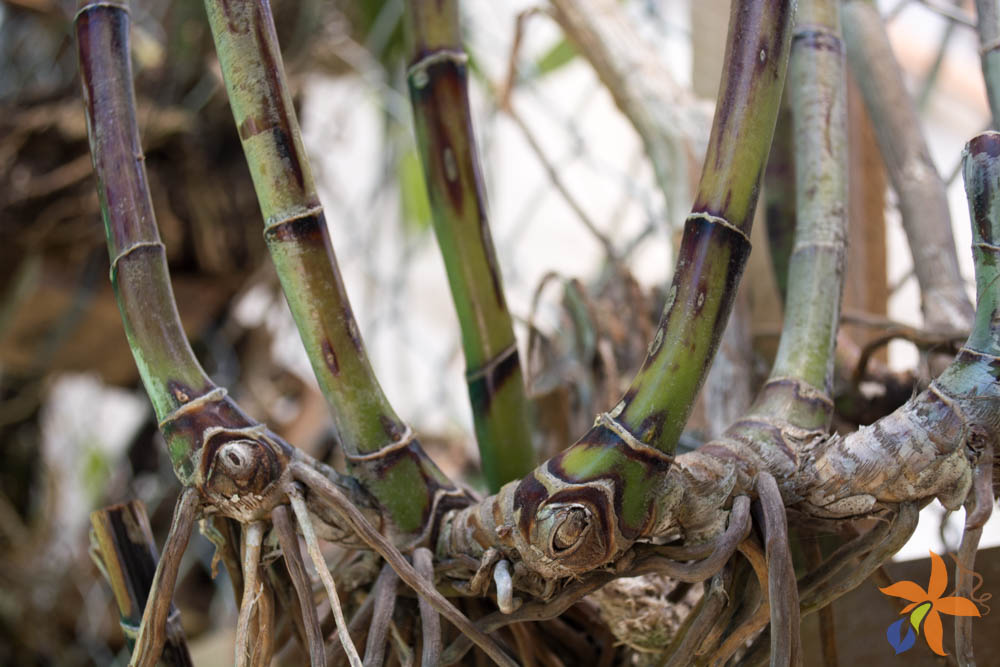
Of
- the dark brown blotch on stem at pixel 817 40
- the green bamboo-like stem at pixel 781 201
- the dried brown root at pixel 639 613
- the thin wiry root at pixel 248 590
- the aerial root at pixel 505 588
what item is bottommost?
the dried brown root at pixel 639 613

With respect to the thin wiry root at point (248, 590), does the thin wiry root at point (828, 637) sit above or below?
below

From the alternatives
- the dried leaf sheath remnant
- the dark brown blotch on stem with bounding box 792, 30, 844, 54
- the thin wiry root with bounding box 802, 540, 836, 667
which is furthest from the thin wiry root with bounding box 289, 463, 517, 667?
the dark brown blotch on stem with bounding box 792, 30, 844, 54

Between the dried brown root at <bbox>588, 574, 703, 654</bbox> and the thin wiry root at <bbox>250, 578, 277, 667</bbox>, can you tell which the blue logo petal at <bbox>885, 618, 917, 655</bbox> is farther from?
the thin wiry root at <bbox>250, 578, 277, 667</bbox>

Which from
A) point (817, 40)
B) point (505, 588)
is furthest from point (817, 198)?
point (505, 588)

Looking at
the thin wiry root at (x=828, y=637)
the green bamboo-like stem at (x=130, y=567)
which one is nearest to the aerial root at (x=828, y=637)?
the thin wiry root at (x=828, y=637)

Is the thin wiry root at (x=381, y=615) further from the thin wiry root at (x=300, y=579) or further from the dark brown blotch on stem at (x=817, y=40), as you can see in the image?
the dark brown blotch on stem at (x=817, y=40)

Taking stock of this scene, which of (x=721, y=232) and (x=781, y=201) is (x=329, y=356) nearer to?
(x=721, y=232)

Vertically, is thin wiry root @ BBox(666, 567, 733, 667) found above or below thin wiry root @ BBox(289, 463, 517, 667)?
below
